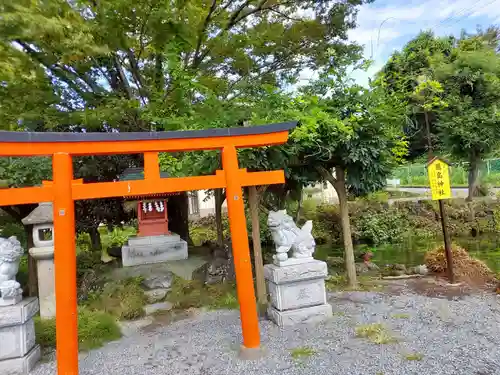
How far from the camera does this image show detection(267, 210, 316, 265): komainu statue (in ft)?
19.4

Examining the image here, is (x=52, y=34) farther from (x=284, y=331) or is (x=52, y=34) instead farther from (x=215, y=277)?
(x=284, y=331)

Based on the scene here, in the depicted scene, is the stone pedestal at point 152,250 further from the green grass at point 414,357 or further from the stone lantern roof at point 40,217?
the green grass at point 414,357

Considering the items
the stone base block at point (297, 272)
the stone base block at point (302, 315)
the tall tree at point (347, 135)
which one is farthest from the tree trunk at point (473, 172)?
the stone base block at point (302, 315)

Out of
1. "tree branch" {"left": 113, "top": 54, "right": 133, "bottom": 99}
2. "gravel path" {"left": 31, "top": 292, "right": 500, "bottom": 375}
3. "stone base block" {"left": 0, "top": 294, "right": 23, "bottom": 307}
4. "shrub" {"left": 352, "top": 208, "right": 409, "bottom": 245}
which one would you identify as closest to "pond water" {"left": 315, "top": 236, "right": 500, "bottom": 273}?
"shrub" {"left": 352, "top": 208, "right": 409, "bottom": 245}

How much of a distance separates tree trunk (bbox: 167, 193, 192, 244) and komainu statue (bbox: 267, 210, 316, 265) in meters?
5.84

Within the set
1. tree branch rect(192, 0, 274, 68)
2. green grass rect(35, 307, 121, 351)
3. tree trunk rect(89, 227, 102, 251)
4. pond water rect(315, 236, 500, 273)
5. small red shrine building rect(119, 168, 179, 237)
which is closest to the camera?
green grass rect(35, 307, 121, 351)

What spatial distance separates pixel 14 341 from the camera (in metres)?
4.59

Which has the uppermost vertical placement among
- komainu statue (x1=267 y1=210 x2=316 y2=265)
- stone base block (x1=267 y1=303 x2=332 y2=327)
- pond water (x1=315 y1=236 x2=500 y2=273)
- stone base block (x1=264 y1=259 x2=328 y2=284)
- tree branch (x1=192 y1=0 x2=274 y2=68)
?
tree branch (x1=192 y1=0 x2=274 y2=68)

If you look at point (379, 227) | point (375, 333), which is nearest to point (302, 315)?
point (375, 333)

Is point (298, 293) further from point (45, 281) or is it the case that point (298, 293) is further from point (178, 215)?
point (178, 215)

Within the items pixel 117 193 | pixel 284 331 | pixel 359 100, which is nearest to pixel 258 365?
pixel 284 331

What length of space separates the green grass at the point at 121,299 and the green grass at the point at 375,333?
4042mm

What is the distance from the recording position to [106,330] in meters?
5.87

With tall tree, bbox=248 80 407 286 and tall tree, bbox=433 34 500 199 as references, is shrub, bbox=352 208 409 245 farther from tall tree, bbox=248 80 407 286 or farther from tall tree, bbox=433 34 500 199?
tall tree, bbox=248 80 407 286
